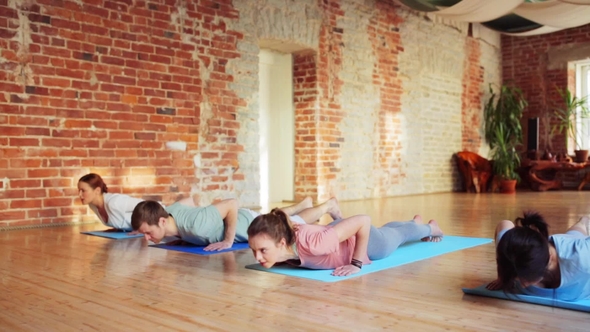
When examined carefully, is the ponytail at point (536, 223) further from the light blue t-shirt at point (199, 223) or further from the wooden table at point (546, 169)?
the wooden table at point (546, 169)

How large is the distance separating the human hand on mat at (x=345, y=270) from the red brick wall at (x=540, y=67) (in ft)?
33.7

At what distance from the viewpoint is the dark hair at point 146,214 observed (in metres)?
3.86

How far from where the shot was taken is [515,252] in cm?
238

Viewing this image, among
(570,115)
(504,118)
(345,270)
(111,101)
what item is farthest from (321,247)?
(570,115)

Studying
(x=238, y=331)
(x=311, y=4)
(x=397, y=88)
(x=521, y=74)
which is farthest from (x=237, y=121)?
(x=521, y=74)

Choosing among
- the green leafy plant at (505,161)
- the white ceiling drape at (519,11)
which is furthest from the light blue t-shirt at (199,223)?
the green leafy plant at (505,161)

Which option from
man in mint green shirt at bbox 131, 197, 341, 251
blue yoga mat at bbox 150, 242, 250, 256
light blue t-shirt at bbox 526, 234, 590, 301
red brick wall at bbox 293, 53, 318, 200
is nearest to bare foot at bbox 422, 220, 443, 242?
man in mint green shirt at bbox 131, 197, 341, 251

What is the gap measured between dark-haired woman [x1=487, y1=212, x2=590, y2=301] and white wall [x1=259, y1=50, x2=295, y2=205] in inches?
254

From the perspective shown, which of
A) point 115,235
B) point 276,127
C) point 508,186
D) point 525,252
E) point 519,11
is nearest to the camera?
point 525,252

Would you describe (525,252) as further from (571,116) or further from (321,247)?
(571,116)

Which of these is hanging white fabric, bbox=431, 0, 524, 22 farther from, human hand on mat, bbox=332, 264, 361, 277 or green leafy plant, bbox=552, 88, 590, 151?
human hand on mat, bbox=332, 264, 361, 277

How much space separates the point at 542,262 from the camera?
7.81 ft

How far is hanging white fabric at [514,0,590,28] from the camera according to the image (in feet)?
27.6

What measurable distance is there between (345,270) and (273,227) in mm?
503
